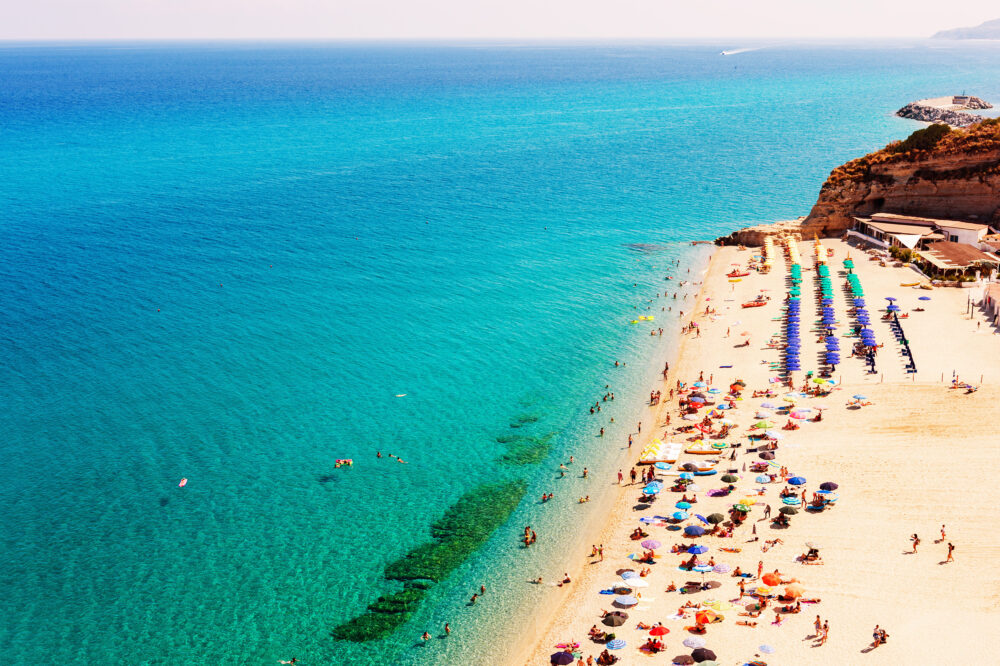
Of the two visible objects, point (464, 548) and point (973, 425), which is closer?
point (464, 548)

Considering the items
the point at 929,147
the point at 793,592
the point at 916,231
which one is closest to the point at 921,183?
the point at 929,147

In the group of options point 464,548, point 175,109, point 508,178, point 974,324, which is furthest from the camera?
point 175,109

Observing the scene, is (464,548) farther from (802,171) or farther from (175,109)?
(175,109)

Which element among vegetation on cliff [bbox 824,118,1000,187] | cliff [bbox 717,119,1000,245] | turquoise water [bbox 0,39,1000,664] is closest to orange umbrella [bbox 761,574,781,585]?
turquoise water [bbox 0,39,1000,664]

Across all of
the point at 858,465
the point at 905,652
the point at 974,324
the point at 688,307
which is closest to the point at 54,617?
the point at 905,652

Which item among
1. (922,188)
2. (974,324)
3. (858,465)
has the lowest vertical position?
(858,465)

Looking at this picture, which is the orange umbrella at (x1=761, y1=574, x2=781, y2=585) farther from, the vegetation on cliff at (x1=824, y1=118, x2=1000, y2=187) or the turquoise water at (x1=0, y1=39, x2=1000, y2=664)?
the vegetation on cliff at (x1=824, y1=118, x2=1000, y2=187)

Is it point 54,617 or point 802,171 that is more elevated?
point 802,171

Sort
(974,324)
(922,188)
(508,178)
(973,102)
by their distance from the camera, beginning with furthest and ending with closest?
(973,102)
(508,178)
(922,188)
(974,324)
